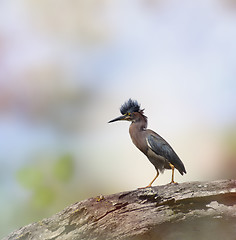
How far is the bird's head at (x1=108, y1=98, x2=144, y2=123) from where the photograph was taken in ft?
28.5

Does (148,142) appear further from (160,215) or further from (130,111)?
(160,215)

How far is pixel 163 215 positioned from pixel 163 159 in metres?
1.65

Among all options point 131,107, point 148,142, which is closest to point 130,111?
point 131,107

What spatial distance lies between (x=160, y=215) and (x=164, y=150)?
5.70 ft

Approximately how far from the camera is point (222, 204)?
661 centimetres

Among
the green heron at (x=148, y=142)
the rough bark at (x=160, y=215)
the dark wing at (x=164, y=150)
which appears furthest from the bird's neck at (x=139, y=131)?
the rough bark at (x=160, y=215)

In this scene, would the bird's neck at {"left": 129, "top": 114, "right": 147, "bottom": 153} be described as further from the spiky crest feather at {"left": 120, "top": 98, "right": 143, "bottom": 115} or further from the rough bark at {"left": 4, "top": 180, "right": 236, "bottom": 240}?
the rough bark at {"left": 4, "top": 180, "right": 236, "bottom": 240}

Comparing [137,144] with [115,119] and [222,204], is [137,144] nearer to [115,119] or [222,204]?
[115,119]

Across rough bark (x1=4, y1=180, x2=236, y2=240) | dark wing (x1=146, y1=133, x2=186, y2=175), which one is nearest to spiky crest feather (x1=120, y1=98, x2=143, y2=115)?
dark wing (x1=146, y1=133, x2=186, y2=175)

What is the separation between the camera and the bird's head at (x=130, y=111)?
28.5 feet

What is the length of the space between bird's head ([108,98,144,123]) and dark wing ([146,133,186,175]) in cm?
57

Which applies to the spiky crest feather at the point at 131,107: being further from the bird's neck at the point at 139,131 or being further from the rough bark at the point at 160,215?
the rough bark at the point at 160,215

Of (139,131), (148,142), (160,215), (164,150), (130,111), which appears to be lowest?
(160,215)

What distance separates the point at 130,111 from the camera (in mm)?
8695
